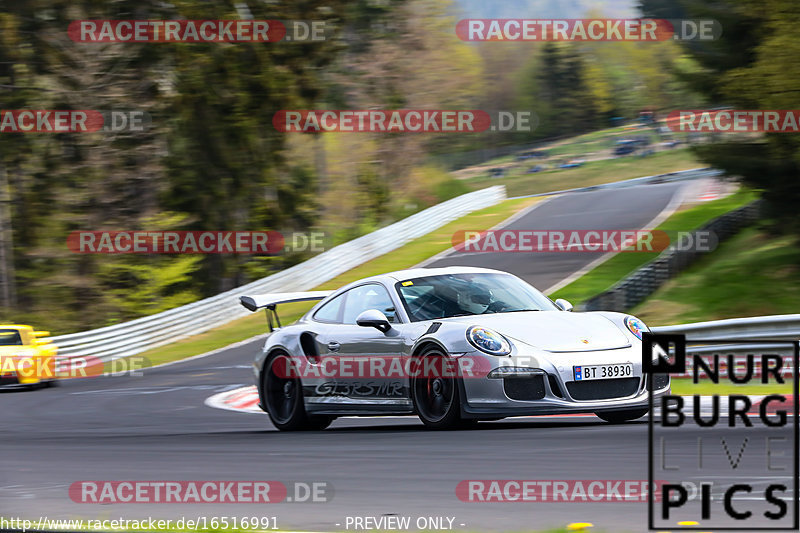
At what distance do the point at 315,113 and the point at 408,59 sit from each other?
6.01m

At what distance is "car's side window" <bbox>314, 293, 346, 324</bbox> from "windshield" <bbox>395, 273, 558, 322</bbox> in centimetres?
70

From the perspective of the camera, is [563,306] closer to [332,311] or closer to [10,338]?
[332,311]

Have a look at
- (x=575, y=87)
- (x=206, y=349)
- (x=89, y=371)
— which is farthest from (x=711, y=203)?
(x=575, y=87)

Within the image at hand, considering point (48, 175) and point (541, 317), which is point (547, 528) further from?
point (48, 175)

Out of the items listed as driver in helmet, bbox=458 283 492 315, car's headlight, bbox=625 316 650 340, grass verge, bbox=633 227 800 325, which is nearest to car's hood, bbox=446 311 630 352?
car's headlight, bbox=625 316 650 340

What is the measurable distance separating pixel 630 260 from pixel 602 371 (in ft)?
64.2

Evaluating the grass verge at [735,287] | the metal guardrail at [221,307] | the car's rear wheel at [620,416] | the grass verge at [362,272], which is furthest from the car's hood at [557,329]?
the grass verge at [362,272]

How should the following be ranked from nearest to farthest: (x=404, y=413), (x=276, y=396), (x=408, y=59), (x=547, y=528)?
1. (x=547, y=528)
2. (x=404, y=413)
3. (x=276, y=396)
4. (x=408, y=59)

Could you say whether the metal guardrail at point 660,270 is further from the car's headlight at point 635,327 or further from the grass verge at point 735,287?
the car's headlight at point 635,327

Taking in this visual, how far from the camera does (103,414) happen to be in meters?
12.5

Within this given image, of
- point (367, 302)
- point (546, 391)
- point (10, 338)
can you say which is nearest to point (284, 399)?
point (367, 302)

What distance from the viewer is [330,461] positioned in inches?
268

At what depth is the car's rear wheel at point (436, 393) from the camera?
311 inches

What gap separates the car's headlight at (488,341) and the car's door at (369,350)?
77 cm
